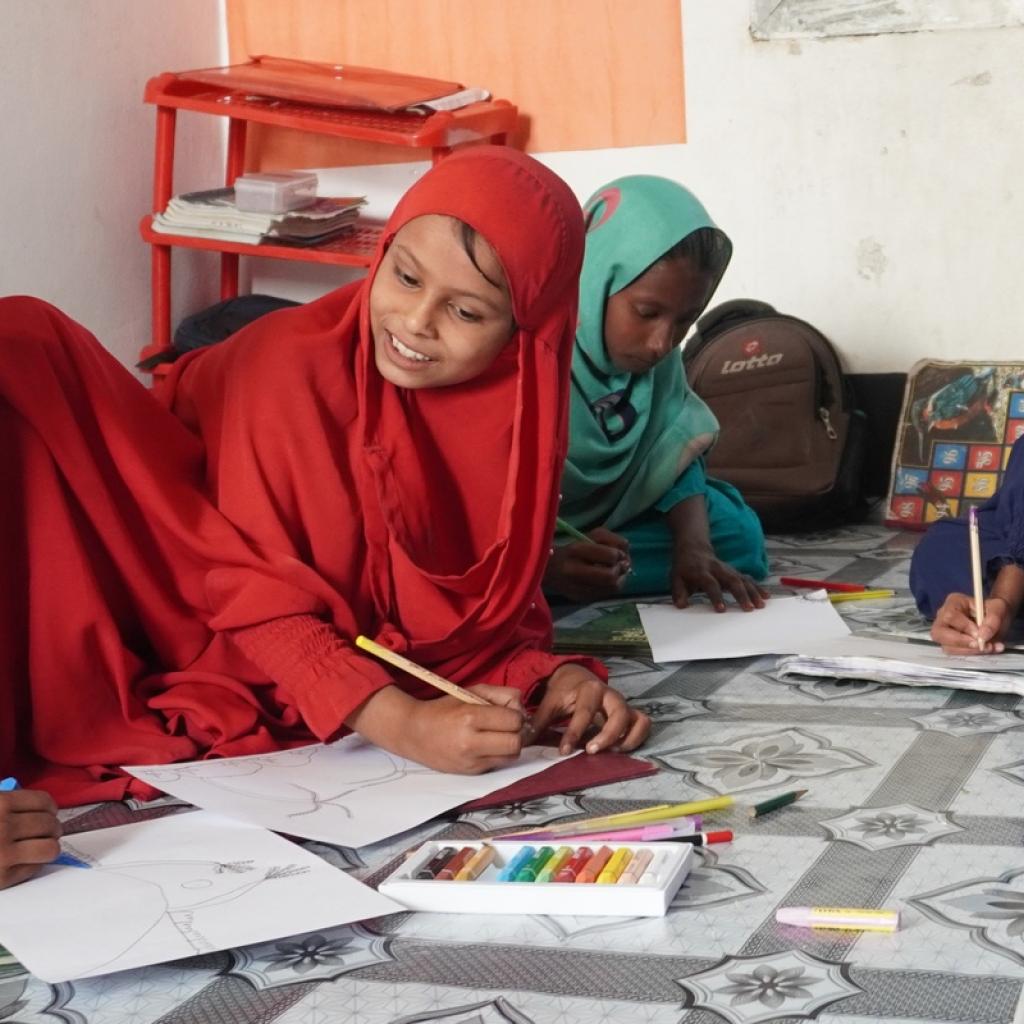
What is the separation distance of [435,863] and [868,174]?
2.37 meters

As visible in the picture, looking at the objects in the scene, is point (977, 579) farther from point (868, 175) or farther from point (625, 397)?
point (868, 175)

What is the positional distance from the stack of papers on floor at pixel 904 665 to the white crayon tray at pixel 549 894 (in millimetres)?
658

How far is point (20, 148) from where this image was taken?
10.1 feet

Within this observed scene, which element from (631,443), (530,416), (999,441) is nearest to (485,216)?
(530,416)

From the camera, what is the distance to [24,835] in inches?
48.9

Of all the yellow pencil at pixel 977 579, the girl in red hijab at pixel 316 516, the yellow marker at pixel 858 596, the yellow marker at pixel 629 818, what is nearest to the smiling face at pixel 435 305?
the girl in red hijab at pixel 316 516

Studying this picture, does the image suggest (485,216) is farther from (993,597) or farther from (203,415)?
(993,597)

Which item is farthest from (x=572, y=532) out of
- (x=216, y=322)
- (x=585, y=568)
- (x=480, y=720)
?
(x=216, y=322)

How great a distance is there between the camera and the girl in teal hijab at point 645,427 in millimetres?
2244

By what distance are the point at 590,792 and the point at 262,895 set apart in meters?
0.40

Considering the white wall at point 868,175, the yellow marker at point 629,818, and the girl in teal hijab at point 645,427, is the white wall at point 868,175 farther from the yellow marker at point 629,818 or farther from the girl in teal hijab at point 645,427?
the yellow marker at point 629,818

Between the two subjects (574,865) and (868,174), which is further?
(868,174)

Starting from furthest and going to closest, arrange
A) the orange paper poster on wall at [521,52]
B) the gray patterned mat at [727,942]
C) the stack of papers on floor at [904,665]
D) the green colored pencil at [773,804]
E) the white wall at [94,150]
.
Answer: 1. the orange paper poster on wall at [521,52]
2. the white wall at [94,150]
3. the stack of papers on floor at [904,665]
4. the green colored pencil at [773,804]
5. the gray patterned mat at [727,942]

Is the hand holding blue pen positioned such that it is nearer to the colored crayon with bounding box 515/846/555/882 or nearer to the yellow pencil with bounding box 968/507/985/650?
the colored crayon with bounding box 515/846/555/882
